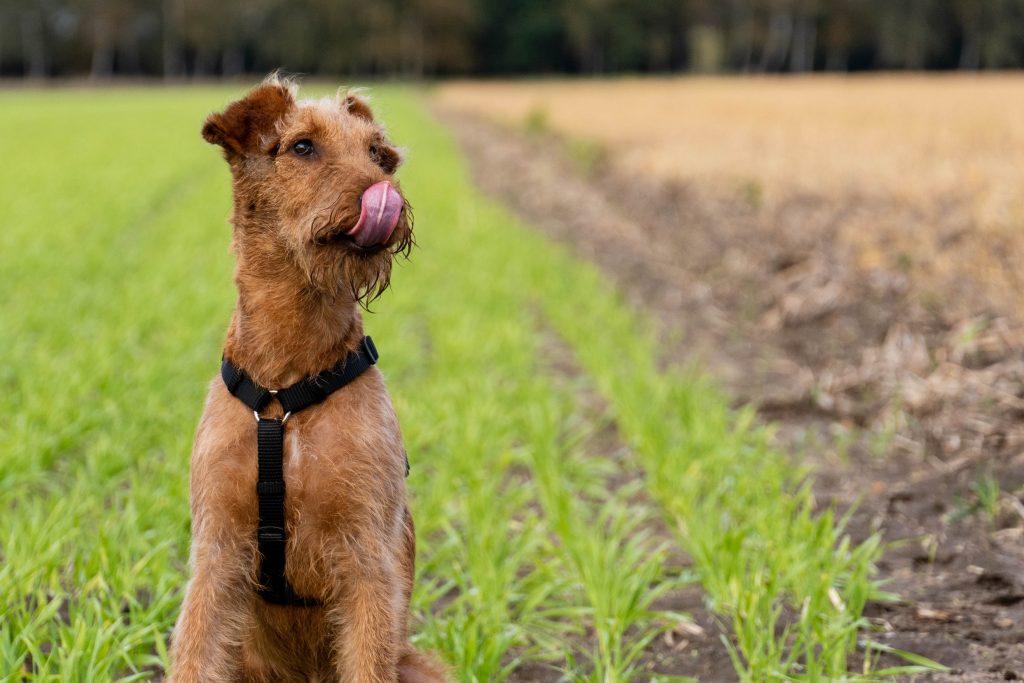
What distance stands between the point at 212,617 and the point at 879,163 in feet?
32.1

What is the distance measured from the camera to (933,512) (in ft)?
14.3

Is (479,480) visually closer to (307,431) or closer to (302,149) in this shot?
(307,431)

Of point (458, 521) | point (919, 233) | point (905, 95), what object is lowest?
point (458, 521)

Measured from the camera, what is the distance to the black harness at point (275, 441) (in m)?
2.26

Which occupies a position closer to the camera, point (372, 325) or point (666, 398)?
point (666, 398)

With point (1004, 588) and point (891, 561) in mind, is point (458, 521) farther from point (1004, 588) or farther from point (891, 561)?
point (1004, 588)

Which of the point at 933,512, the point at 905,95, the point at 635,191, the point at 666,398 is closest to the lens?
the point at 933,512

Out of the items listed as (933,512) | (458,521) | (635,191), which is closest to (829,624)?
(933,512)

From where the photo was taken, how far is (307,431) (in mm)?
2305

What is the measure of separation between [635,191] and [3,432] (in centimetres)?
1098

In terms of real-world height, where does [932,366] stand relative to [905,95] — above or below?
below

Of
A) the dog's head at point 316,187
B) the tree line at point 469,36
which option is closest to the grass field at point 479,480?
the dog's head at point 316,187

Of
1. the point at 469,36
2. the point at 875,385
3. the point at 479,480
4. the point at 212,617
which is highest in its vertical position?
the point at 469,36

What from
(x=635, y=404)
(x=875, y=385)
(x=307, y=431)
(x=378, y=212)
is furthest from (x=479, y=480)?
(x=875, y=385)
